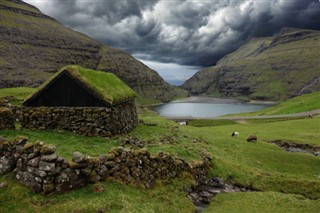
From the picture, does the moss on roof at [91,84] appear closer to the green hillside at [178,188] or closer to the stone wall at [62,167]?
the green hillside at [178,188]

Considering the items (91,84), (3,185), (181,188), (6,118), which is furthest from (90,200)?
(91,84)

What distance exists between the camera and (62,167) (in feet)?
49.0

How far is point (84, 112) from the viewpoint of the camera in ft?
102

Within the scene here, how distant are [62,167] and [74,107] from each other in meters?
17.1

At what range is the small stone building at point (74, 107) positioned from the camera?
101 ft

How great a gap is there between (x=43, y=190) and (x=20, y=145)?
290cm

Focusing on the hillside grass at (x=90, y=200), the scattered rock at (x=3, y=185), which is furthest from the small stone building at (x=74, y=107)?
the scattered rock at (x=3, y=185)

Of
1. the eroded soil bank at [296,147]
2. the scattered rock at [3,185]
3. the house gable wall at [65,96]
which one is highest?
the house gable wall at [65,96]

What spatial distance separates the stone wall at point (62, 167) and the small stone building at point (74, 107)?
1292cm

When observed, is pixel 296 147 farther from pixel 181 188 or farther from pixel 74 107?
pixel 74 107

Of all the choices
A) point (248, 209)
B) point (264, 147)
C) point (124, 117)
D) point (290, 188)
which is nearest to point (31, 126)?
point (124, 117)

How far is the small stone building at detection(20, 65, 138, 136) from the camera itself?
30.8m

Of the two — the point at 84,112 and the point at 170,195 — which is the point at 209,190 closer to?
the point at 170,195

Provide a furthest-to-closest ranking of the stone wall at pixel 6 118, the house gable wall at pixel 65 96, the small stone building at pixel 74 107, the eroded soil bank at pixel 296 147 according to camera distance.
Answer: the eroded soil bank at pixel 296 147 < the house gable wall at pixel 65 96 < the small stone building at pixel 74 107 < the stone wall at pixel 6 118
